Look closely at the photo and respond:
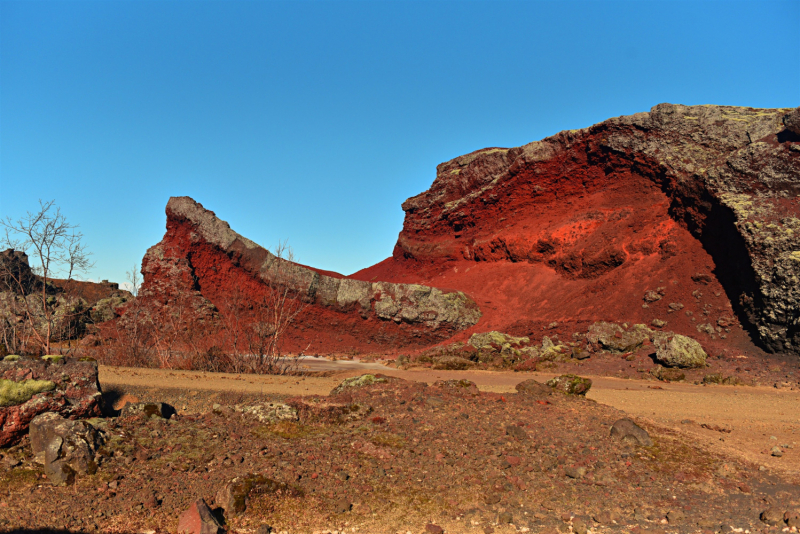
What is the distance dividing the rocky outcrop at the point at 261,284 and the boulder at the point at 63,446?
18067 millimetres

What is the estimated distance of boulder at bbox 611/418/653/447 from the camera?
6515 millimetres

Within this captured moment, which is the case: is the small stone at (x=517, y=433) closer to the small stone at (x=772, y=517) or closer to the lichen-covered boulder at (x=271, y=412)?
the small stone at (x=772, y=517)

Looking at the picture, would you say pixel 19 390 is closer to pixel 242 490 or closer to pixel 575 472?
pixel 242 490

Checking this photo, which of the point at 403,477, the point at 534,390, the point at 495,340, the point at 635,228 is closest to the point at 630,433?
the point at 534,390

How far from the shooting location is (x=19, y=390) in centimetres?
547

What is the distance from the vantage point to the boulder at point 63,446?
465 centimetres

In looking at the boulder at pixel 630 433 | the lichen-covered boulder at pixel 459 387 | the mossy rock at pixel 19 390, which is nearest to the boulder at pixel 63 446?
the mossy rock at pixel 19 390

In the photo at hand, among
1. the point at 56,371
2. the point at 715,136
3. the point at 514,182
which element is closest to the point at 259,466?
the point at 56,371

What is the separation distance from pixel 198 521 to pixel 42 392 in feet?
10.5

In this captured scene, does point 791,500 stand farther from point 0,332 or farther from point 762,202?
point 0,332

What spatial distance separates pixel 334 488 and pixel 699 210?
2119cm

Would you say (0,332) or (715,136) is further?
(715,136)

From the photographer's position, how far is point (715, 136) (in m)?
22.1

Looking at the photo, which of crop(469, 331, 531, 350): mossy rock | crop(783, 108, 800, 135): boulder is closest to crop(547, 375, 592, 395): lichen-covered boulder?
crop(469, 331, 531, 350): mossy rock
